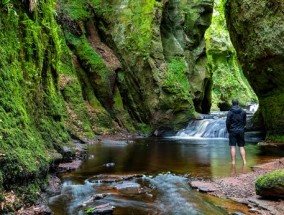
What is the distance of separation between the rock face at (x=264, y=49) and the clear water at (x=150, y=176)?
428 cm

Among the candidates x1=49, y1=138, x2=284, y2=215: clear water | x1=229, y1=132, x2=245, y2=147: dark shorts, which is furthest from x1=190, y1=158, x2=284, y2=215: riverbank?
x1=229, y1=132, x2=245, y2=147: dark shorts

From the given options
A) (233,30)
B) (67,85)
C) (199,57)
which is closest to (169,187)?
(67,85)

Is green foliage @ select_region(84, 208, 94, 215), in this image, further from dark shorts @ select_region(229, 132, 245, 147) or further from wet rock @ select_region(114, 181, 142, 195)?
dark shorts @ select_region(229, 132, 245, 147)

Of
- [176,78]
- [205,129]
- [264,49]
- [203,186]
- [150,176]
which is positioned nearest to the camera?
[203,186]

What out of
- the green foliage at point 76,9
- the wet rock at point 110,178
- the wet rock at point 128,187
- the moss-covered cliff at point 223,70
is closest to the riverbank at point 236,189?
the wet rock at point 110,178

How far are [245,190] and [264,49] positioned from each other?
11.7 m

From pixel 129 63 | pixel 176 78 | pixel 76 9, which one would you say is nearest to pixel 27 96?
pixel 129 63

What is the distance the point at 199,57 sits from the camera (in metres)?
32.4

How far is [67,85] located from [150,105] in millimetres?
6206

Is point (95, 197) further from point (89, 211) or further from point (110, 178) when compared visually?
point (110, 178)

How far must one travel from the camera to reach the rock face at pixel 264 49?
18.1m

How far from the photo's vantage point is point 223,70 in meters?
49.9

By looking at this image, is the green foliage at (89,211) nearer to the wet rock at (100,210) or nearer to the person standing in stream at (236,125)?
the wet rock at (100,210)

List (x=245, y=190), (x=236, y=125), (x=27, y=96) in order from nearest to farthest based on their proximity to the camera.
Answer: (x=245, y=190)
(x=27, y=96)
(x=236, y=125)
